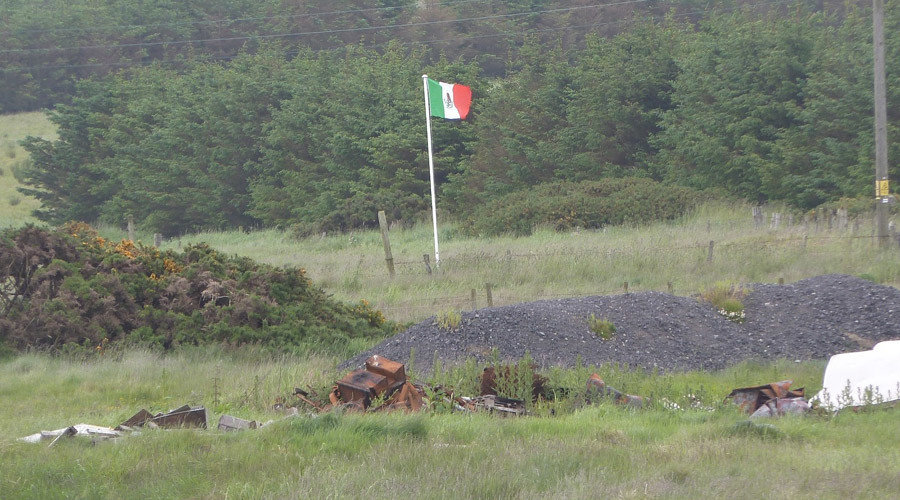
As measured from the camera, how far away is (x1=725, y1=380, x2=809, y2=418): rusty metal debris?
25.4 feet

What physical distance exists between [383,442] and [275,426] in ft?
2.74

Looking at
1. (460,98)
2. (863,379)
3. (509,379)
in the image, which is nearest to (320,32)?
(460,98)

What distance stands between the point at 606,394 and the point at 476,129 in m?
34.2

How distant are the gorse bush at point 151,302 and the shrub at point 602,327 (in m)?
3.26

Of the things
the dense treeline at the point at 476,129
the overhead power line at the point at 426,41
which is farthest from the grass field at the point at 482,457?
the overhead power line at the point at 426,41

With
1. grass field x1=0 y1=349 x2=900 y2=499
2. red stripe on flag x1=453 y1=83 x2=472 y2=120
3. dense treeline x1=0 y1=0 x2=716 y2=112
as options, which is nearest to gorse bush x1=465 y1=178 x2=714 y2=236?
red stripe on flag x1=453 y1=83 x2=472 y2=120

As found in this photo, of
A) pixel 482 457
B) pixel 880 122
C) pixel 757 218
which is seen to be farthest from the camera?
pixel 757 218

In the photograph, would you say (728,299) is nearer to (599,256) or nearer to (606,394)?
(606,394)

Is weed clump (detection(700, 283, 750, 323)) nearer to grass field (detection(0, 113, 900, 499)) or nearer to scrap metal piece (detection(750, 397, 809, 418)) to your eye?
grass field (detection(0, 113, 900, 499))

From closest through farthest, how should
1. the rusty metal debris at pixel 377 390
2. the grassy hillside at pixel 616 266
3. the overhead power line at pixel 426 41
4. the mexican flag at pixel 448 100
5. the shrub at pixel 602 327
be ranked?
the rusty metal debris at pixel 377 390
the shrub at pixel 602 327
the grassy hillside at pixel 616 266
the mexican flag at pixel 448 100
the overhead power line at pixel 426 41

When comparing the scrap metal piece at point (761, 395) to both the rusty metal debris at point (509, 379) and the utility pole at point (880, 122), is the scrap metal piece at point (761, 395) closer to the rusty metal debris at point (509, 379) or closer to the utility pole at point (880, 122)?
the rusty metal debris at point (509, 379)

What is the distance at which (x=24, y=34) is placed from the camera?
67812 mm

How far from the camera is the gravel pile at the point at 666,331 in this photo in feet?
37.9

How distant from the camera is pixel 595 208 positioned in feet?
93.6
